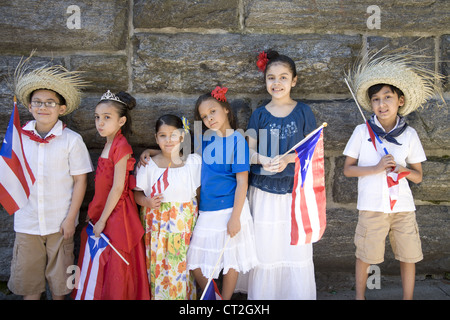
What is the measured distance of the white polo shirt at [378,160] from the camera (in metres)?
2.96

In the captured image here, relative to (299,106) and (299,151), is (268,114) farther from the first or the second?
(299,151)

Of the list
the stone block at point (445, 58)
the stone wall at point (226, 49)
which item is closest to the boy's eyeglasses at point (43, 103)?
the stone wall at point (226, 49)

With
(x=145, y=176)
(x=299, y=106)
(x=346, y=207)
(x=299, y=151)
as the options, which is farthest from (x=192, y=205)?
(x=346, y=207)

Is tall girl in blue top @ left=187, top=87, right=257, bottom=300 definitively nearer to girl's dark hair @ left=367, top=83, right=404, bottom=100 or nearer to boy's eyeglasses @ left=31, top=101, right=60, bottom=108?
girl's dark hair @ left=367, top=83, right=404, bottom=100

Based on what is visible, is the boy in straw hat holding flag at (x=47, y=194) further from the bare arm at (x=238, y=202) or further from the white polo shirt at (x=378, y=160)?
the white polo shirt at (x=378, y=160)

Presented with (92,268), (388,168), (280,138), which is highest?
(280,138)

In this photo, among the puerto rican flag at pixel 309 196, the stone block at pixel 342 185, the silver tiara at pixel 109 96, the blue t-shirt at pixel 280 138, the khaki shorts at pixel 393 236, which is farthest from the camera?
the stone block at pixel 342 185

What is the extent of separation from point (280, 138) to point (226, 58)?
0.81 m

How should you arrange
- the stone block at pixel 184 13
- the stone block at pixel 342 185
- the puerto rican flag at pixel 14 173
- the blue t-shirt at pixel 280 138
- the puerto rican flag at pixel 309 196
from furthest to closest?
the stone block at pixel 342 185
the stone block at pixel 184 13
the blue t-shirt at pixel 280 138
the puerto rican flag at pixel 14 173
the puerto rican flag at pixel 309 196

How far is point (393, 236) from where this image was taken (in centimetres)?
302

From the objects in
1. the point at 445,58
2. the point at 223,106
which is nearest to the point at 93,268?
the point at 223,106

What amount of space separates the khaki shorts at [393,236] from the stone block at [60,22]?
2438 mm

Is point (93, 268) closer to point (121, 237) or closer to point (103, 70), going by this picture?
point (121, 237)

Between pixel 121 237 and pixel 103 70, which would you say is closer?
pixel 121 237
